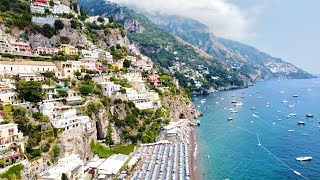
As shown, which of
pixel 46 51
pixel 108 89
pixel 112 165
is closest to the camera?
pixel 112 165

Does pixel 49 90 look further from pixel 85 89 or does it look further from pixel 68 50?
pixel 68 50

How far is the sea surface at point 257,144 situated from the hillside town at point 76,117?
5.18m

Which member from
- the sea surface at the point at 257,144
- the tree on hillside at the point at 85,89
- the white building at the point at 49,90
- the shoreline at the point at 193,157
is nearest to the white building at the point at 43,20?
the tree on hillside at the point at 85,89

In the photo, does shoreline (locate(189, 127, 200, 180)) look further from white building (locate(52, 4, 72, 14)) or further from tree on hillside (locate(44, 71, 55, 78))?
white building (locate(52, 4, 72, 14))

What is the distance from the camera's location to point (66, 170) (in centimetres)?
3750

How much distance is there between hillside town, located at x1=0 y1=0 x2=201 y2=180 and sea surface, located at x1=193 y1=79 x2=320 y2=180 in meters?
5.18

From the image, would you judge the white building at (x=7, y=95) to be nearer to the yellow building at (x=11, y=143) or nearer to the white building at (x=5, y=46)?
the yellow building at (x=11, y=143)

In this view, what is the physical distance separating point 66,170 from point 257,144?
45.1m

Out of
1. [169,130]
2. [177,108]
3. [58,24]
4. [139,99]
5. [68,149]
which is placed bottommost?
[169,130]

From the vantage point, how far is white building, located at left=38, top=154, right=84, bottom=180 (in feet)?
117

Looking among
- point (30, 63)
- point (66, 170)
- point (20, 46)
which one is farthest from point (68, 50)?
point (66, 170)

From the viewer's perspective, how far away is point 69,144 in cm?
4416

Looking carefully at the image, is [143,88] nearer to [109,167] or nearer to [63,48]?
[63,48]

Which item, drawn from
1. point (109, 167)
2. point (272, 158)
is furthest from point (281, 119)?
point (109, 167)
